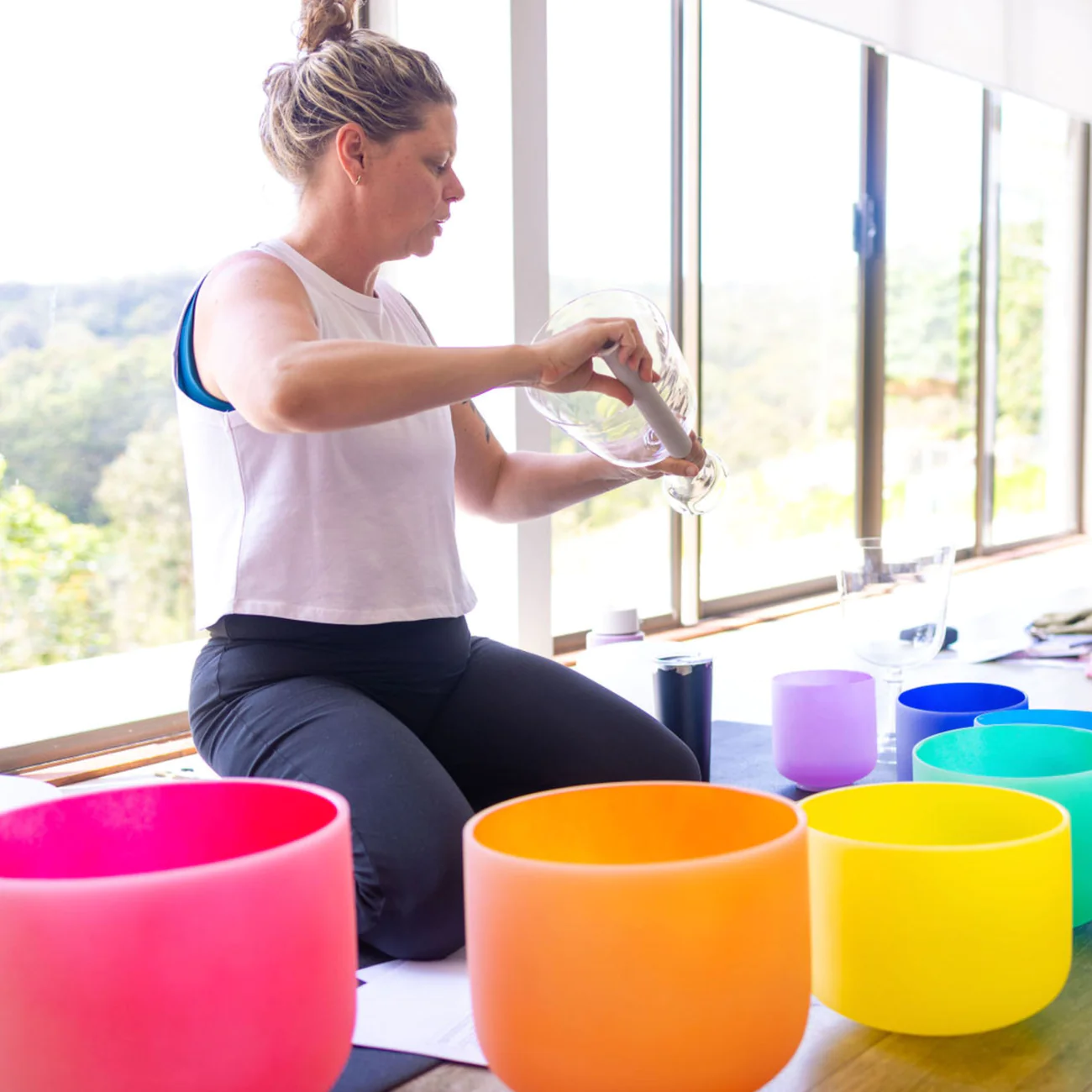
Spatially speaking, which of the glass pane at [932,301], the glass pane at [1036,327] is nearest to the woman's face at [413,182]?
the glass pane at [932,301]

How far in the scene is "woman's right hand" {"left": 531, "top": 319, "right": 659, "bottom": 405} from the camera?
121 centimetres

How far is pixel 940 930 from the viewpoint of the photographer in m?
0.81

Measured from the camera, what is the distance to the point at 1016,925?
2.66 ft

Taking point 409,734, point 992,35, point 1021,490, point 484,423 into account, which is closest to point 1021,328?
point 1021,490

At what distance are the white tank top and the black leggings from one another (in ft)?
0.10

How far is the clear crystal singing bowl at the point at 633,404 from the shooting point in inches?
53.7

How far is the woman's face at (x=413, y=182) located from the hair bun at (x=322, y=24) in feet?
0.54

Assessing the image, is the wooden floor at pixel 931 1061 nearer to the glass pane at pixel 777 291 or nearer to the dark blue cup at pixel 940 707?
the dark blue cup at pixel 940 707

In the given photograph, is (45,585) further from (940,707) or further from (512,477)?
(940,707)

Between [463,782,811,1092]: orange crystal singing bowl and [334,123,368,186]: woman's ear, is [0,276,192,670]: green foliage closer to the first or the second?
[334,123,368,186]: woman's ear

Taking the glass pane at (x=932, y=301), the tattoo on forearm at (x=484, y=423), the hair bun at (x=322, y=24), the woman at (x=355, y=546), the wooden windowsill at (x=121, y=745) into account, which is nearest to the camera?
the woman at (x=355, y=546)

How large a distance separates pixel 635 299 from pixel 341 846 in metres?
0.83

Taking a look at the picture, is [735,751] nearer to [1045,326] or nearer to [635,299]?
[635,299]

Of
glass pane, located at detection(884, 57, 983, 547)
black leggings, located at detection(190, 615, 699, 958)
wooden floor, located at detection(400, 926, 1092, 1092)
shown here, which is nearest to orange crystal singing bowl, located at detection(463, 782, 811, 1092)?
wooden floor, located at detection(400, 926, 1092, 1092)
